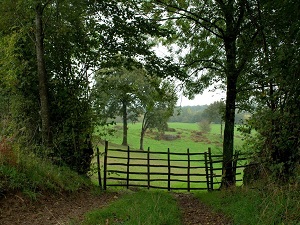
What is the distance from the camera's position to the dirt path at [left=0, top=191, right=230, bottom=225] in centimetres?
483

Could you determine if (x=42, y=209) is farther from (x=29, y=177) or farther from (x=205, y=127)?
(x=205, y=127)

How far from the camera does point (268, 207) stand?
4.36 metres

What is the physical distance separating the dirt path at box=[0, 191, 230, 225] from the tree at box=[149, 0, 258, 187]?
1.88m

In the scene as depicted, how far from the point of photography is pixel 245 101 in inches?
409

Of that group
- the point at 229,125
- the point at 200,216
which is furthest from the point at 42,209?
the point at 229,125

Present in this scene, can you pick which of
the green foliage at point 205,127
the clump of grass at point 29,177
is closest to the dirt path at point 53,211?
the clump of grass at point 29,177

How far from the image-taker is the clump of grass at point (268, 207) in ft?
13.0

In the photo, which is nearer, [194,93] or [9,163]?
[9,163]

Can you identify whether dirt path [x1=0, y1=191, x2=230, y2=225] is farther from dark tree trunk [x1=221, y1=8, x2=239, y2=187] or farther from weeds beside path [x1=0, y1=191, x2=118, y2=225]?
dark tree trunk [x1=221, y1=8, x2=239, y2=187]

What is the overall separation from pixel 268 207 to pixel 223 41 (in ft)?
24.7

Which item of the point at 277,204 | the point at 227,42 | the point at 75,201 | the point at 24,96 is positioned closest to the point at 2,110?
the point at 24,96

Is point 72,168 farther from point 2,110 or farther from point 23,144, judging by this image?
point 2,110

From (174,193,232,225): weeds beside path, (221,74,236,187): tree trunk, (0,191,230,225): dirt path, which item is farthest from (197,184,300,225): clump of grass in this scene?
(221,74,236,187): tree trunk

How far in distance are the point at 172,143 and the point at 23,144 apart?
37.0 meters
